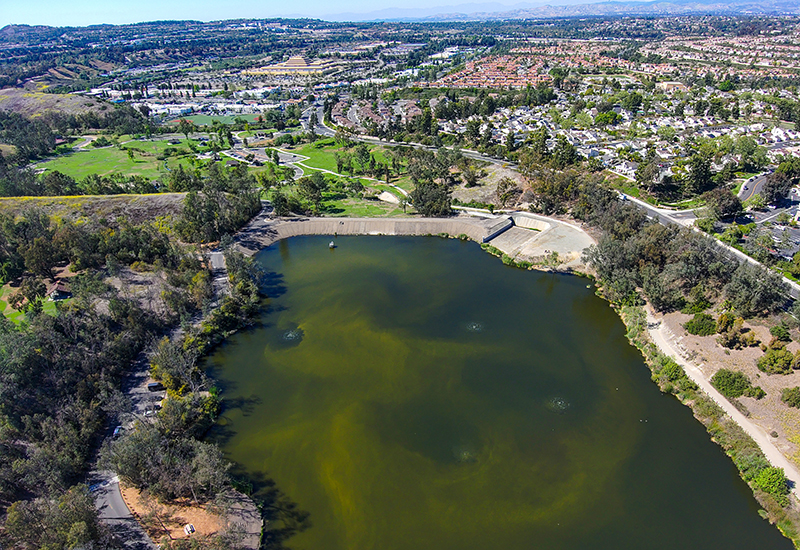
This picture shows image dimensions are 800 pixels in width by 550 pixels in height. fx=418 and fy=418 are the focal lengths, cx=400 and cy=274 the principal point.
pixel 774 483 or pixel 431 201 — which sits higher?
pixel 431 201

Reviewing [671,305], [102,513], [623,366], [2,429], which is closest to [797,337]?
[671,305]

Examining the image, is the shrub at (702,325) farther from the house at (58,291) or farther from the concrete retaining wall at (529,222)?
the house at (58,291)

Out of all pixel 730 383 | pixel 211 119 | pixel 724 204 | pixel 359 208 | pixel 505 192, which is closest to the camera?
pixel 730 383

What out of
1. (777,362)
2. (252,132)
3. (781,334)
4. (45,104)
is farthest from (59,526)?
(45,104)

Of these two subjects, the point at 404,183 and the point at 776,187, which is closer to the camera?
the point at 776,187

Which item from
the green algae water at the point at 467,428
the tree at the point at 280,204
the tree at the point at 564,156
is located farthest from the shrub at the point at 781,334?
the tree at the point at 280,204

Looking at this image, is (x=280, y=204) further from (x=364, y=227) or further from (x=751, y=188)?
(x=751, y=188)
